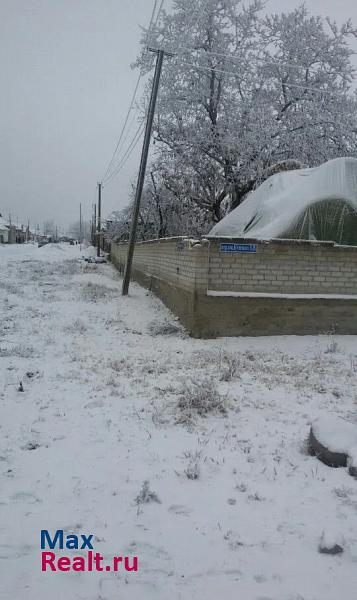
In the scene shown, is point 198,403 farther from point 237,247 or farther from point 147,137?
point 147,137

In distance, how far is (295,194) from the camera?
923 centimetres

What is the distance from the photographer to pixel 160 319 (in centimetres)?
969

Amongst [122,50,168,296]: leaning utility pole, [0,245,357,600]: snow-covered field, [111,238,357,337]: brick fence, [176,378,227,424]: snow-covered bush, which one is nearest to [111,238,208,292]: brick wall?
[111,238,357,337]: brick fence

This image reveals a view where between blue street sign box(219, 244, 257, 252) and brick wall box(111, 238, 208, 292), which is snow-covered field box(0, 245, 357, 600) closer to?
brick wall box(111, 238, 208, 292)

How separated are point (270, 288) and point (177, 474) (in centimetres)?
541

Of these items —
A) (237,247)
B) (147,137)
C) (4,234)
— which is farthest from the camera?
(4,234)

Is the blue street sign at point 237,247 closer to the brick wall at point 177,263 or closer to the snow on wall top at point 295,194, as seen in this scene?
the brick wall at point 177,263

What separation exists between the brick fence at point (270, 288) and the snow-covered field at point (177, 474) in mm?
1247

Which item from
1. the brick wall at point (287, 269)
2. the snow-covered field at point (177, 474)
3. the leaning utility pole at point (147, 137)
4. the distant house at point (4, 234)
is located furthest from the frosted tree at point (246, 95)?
the distant house at point (4, 234)

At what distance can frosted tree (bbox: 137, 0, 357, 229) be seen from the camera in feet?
55.7

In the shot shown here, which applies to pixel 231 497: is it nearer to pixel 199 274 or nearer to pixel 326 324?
pixel 199 274

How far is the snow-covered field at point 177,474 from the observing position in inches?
87.4

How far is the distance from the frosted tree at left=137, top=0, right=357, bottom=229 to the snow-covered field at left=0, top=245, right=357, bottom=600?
12898 millimetres

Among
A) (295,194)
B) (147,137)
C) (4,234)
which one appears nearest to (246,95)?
(147,137)
